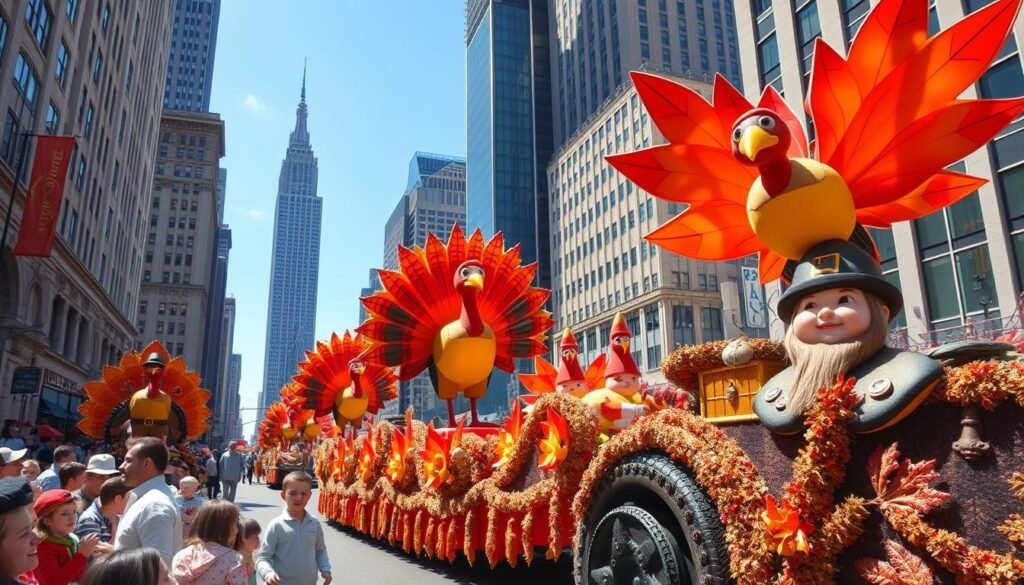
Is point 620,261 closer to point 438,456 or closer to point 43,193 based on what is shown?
point 43,193

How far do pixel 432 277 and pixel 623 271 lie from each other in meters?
45.1

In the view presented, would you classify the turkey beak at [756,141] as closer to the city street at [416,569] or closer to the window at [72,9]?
the city street at [416,569]

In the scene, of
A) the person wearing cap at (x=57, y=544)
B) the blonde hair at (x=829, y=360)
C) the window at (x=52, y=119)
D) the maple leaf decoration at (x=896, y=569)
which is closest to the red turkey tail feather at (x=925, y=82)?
the blonde hair at (x=829, y=360)

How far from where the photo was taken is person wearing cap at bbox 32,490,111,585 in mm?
3492

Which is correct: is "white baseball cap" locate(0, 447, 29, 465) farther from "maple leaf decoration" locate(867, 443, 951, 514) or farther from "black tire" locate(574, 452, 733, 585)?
"maple leaf decoration" locate(867, 443, 951, 514)

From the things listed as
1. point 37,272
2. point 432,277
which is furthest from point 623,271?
point 432,277

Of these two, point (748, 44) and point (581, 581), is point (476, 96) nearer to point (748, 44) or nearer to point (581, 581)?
point (748, 44)

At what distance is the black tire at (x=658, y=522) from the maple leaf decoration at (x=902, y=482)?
2.78 feet

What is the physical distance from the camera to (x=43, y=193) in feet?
71.7

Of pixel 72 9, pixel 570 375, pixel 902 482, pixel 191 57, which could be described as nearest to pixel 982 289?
pixel 570 375

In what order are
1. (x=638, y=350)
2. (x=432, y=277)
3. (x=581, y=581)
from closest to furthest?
(x=581, y=581) < (x=432, y=277) < (x=638, y=350)

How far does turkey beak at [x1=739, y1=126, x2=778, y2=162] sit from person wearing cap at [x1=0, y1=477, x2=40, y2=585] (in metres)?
3.65

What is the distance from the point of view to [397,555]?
32.3 feet

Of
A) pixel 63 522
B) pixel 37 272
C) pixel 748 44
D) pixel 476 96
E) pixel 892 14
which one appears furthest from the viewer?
pixel 476 96
